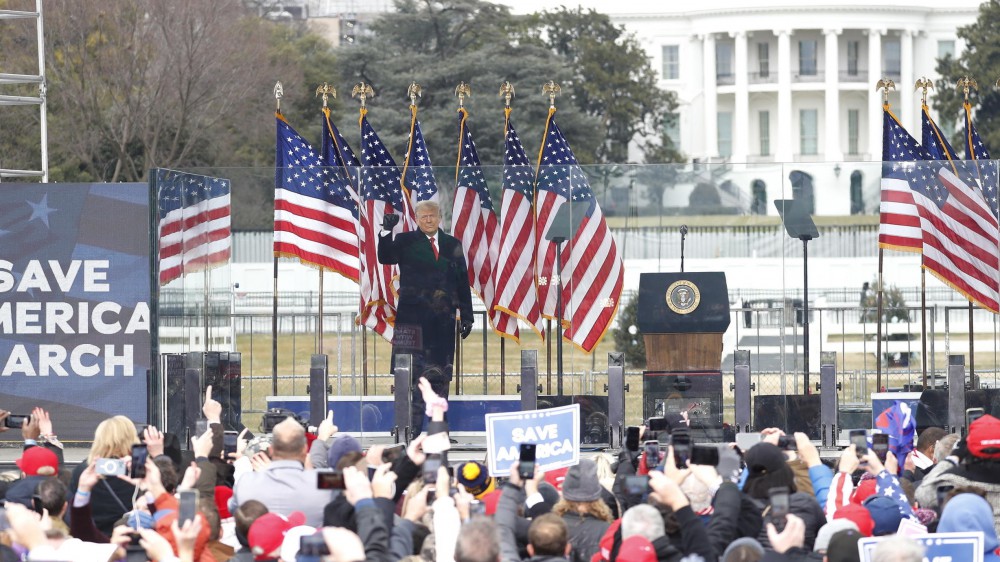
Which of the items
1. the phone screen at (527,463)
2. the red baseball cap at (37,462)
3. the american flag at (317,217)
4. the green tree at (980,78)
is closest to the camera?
the phone screen at (527,463)

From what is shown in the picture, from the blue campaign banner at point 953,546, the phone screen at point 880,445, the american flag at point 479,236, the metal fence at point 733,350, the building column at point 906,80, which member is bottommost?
the blue campaign banner at point 953,546

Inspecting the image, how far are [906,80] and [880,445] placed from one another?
91.2 m

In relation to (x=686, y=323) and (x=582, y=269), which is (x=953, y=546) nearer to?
(x=686, y=323)

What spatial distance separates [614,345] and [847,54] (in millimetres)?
87905

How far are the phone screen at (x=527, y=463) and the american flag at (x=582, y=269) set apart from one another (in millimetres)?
8561

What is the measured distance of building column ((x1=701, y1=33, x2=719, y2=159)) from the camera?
101188mm

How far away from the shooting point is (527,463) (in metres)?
9.72

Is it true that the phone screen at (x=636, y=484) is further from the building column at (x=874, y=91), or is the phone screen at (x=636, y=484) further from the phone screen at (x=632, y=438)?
the building column at (x=874, y=91)

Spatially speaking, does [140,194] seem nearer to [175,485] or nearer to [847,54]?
[175,485]

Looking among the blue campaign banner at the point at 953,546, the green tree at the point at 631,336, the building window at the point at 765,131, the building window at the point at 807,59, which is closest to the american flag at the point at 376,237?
the green tree at the point at 631,336

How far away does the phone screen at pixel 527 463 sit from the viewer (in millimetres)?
9680

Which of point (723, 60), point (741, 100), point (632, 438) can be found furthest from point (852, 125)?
point (632, 438)

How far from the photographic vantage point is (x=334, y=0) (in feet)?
337

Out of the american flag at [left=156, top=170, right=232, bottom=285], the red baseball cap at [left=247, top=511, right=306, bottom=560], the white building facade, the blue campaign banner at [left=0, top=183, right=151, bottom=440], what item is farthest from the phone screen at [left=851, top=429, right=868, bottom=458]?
the white building facade
